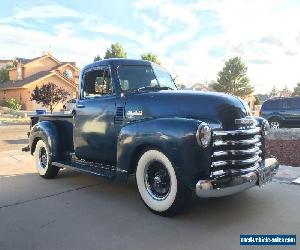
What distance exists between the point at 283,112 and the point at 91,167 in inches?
543

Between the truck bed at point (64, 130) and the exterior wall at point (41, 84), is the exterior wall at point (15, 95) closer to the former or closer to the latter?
the exterior wall at point (41, 84)

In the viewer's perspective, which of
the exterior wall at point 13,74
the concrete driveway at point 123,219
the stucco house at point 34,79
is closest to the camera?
the concrete driveway at point 123,219

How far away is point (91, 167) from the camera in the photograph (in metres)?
5.93

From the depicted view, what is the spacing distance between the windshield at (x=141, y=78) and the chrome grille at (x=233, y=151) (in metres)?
1.72

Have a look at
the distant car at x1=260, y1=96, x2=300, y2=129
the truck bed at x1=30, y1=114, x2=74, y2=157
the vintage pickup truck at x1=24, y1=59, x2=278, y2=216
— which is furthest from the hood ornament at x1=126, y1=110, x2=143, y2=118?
the distant car at x1=260, y1=96, x2=300, y2=129

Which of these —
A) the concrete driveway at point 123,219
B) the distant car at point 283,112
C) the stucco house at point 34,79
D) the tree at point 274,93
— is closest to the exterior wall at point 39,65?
the stucco house at point 34,79

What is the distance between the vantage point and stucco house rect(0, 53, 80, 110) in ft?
136

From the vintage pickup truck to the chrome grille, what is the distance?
13mm

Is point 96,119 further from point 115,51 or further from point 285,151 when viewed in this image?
point 115,51

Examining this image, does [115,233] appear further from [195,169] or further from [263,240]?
[263,240]

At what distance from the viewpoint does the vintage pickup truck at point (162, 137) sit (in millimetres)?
4332

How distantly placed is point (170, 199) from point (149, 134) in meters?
0.88

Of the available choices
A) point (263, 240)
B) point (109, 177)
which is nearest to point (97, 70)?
point (109, 177)

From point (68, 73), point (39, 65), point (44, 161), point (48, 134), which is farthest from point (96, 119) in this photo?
point (39, 65)
